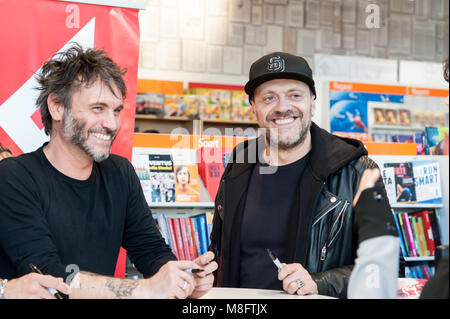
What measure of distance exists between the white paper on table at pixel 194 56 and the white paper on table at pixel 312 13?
1.87 m

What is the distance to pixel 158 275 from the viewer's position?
170cm

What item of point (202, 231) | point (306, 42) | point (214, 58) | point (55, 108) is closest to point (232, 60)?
point (214, 58)

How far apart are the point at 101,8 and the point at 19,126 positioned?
29.8 inches

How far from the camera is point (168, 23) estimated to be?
326 inches

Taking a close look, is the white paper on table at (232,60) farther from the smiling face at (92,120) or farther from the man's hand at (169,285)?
the man's hand at (169,285)

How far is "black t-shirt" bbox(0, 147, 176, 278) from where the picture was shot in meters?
1.92

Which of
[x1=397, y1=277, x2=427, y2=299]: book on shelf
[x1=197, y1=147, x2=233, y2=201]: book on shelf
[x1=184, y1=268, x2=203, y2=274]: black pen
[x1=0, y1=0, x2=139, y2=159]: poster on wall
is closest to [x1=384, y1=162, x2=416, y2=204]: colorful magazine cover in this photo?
[x1=197, y1=147, x2=233, y2=201]: book on shelf

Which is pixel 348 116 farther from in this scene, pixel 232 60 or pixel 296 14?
pixel 296 14

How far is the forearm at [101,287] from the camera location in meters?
1.67

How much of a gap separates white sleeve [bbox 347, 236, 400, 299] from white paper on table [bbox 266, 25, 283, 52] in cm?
786

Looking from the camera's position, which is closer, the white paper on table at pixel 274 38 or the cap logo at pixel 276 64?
the cap logo at pixel 276 64

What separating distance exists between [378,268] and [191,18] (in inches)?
302

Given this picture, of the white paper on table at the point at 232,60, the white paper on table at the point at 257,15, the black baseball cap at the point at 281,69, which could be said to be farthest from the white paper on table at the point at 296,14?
Result: the black baseball cap at the point at 281,69
